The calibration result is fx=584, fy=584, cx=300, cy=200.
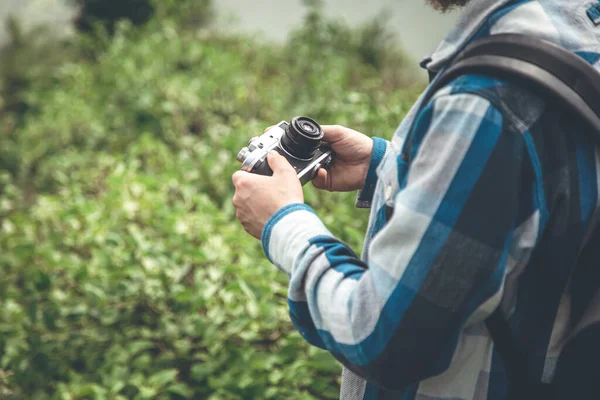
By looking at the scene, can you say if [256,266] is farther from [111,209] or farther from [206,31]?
[206,31]

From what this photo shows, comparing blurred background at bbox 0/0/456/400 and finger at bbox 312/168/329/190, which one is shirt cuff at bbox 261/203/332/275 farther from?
blurred background at bbox 0/0/456/400

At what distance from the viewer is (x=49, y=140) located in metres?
4.44

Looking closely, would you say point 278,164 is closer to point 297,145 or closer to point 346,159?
point 297,145

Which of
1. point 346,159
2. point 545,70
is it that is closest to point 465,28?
point 545,70

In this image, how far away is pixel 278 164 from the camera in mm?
1188

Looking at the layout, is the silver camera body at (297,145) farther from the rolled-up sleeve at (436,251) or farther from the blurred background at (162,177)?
the blurred background at (162,177)

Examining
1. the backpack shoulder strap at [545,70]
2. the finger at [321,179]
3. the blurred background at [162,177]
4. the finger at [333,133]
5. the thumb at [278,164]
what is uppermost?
the backpack shoulder strap at [545,70]

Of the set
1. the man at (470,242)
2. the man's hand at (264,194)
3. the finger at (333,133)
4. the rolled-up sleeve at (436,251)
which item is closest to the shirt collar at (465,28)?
the man at (470,242)

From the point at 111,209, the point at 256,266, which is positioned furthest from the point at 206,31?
the point at 256,266

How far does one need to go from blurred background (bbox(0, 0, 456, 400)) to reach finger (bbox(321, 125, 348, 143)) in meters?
0.98

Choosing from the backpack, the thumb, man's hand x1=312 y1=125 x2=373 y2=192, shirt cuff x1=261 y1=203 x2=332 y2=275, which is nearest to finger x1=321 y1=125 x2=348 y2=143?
man's hand x1=312 y1=125 x2=373 y2=192

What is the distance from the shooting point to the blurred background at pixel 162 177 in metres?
2.36

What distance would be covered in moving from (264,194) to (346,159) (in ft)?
1.43

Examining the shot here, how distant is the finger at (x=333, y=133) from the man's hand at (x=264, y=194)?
0.28m
